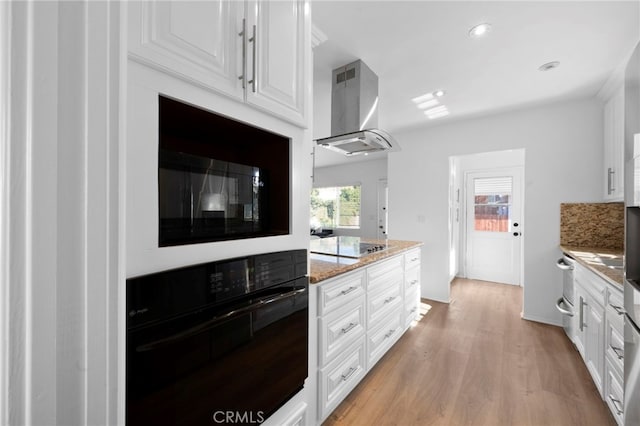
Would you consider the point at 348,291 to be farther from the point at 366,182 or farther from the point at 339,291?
the point at 366,182

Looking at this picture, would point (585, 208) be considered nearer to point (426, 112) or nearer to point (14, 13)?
point (426, 112)

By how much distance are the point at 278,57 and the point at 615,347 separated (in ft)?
7.30

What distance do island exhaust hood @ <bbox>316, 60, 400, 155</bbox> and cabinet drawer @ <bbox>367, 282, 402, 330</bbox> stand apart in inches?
48.7

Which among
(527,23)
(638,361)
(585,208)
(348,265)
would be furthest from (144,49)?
(585,208)

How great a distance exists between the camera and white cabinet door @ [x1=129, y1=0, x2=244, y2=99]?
0.67m

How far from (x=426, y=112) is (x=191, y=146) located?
2816 millimetres

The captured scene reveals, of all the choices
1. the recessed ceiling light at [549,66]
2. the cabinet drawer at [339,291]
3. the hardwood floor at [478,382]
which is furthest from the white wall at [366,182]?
the cabinet drawer at [339,291]

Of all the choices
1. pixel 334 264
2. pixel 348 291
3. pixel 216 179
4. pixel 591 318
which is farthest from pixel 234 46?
pixel 591 318

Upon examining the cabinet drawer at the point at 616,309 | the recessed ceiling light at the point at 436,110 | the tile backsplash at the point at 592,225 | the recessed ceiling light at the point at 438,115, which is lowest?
the cabinet drawer at the point at 616,309

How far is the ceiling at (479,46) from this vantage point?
1.56 metres

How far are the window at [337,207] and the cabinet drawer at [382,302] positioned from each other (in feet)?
14.1

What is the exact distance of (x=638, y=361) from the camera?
0.84 m

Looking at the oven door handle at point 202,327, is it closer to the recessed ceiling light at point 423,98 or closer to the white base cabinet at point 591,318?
the white base cabinet at point 591,318

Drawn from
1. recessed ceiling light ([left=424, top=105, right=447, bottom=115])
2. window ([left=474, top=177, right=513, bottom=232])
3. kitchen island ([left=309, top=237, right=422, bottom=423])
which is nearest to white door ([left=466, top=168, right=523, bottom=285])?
window ([left=474, top=177, right=513, bottom=232])
